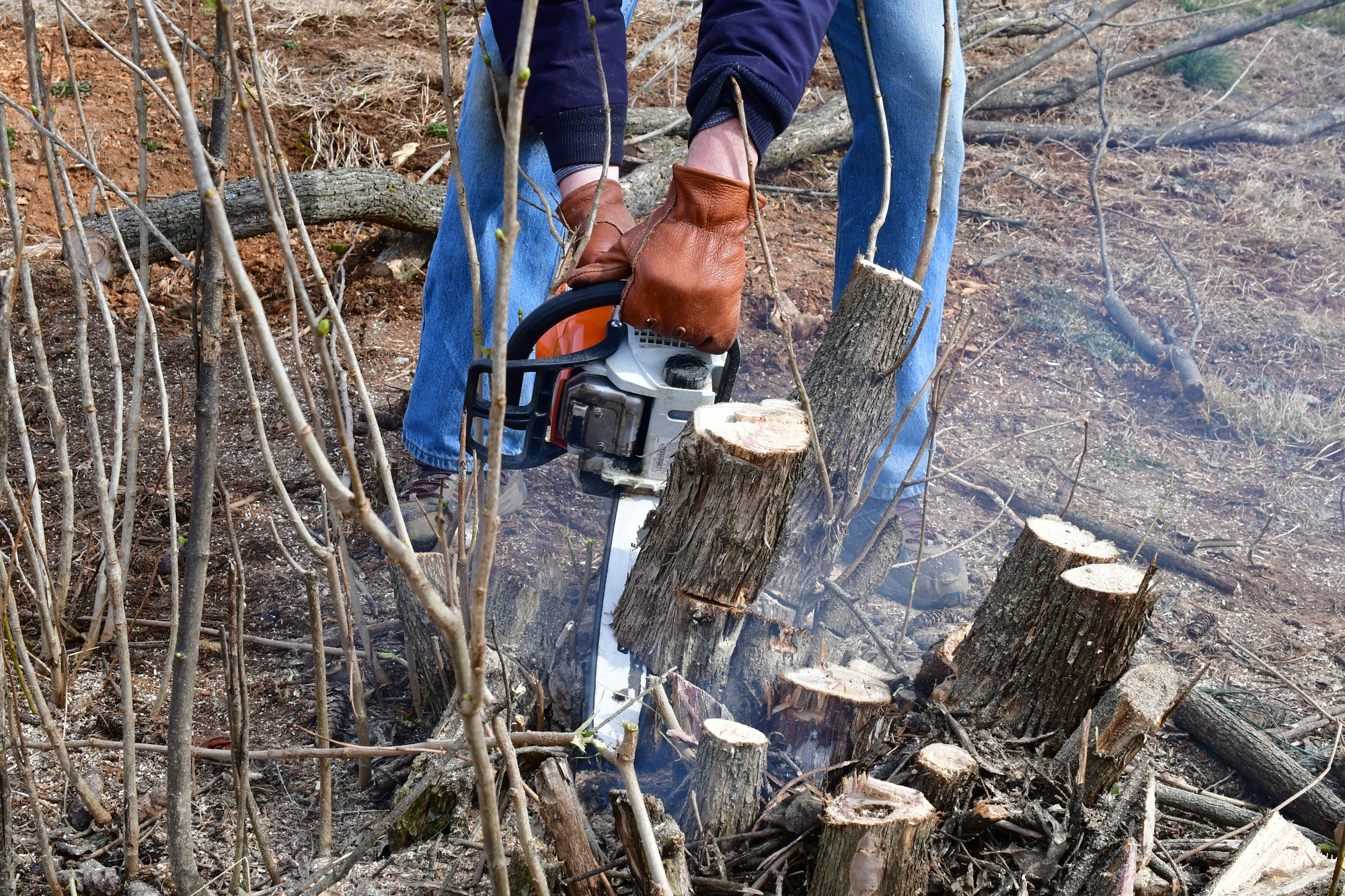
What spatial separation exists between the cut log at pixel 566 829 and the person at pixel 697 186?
0.79 metres

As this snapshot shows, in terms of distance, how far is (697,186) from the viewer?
1857 millimetres

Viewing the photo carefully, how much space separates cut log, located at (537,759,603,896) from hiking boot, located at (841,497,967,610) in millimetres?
1347

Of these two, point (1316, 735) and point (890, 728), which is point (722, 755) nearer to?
point (890, 728)

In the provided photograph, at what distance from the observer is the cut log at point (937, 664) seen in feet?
6.05

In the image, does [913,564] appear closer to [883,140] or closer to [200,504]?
[883,140]

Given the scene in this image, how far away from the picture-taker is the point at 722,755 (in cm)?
154

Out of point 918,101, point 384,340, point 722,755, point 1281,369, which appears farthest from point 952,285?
point 722,755

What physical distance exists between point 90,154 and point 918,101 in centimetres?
187

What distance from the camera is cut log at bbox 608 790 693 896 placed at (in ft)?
4.24

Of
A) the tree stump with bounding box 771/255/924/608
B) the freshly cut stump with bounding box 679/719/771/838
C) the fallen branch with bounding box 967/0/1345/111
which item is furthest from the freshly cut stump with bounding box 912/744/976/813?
the fallen branch with bounding box 967/0/1345/111

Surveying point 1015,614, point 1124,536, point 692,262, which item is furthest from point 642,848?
point 1124,536

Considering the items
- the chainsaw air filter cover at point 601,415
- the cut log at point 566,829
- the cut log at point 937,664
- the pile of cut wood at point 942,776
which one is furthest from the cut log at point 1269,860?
the chainsaw air filter cover at point 601,415

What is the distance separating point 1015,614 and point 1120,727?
25 cm

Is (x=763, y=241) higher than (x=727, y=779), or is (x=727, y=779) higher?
(x=763, y=241)
